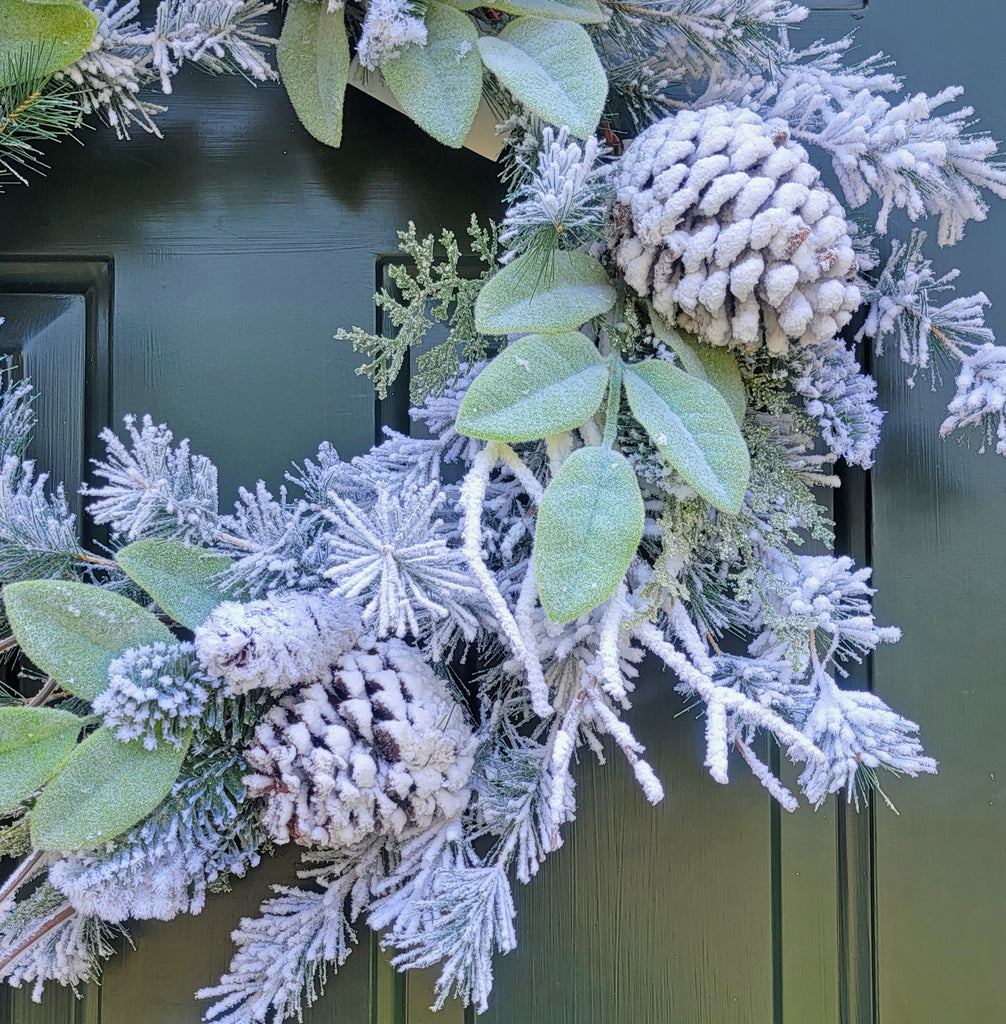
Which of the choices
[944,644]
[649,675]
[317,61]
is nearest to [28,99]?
[317,61]

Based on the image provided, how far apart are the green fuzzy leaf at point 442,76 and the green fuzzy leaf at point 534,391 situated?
0.51 ft

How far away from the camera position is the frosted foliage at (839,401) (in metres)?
0.54

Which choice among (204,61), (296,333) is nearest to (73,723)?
(296,333)

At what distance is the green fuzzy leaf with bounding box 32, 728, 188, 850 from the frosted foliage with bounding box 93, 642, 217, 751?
1 centimetres

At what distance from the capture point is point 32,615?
454mm

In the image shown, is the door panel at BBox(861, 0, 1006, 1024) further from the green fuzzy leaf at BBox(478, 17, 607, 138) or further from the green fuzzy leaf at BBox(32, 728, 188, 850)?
the green fuzzy leaf at BBox(32, 728, 188, 850)

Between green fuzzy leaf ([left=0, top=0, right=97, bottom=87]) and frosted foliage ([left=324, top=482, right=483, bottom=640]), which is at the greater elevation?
green fuzzy leaf ([left=0, top=0, right=97, bottom=87])

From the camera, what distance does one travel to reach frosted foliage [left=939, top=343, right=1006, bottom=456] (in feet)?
1.71

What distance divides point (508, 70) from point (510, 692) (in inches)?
16.1

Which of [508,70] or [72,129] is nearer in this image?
[508,70]

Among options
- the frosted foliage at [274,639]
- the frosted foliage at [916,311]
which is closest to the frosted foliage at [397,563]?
the frosted foliage at [274,639]

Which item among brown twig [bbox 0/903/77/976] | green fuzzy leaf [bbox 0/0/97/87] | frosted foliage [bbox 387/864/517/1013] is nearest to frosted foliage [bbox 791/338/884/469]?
frosted foliage [bbox 387/864/517/1013]

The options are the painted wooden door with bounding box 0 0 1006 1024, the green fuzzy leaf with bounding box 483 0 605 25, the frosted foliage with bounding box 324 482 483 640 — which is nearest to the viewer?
the frosted foliage with bounding box 324 482 483 640

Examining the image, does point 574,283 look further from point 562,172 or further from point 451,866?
point 451,866
